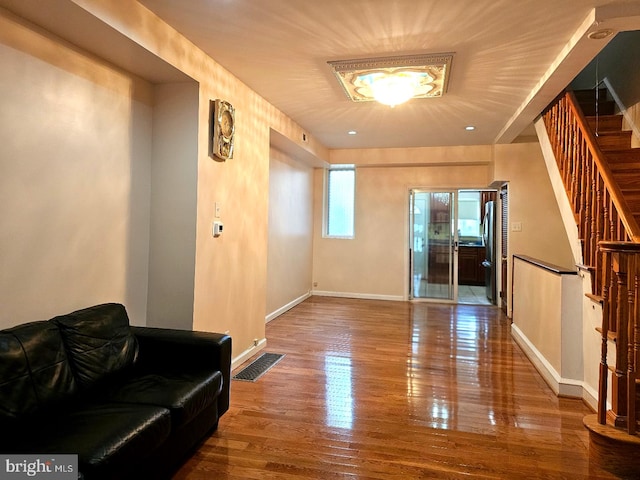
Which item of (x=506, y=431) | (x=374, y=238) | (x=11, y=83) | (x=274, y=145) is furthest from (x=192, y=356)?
(x=374, y=238)

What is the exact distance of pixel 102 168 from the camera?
2.64 meters

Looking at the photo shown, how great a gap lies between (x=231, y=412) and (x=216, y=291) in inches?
37.5

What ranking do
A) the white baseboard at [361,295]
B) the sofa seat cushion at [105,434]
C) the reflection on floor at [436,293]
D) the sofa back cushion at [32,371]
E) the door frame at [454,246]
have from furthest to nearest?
1. the white baseboard at [361,295]
2. the reflection on floor at [436,293]
3. the door frame at [454,246]
4. the sofa back cushion at [32,371]
5. the sofa seat cushion at [105,434]

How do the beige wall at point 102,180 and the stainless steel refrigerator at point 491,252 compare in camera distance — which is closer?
the beige wall at point 102,180

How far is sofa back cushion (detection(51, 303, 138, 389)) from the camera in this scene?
2084 millimetres

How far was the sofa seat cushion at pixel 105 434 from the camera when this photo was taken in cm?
150

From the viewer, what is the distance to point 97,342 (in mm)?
2219

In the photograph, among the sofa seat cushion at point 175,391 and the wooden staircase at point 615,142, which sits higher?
the wooden staircase at point 615,142

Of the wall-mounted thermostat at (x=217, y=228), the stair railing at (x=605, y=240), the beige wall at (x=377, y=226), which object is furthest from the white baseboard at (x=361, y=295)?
the wall-mounted thermostat at (x=217, y=228)

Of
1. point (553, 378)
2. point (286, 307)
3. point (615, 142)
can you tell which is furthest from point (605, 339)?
point (286, 307)

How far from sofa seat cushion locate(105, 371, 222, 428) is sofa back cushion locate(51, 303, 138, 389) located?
0.40ft

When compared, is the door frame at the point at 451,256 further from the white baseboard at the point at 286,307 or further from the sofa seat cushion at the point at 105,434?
the sofa seat cushion at the point at 105,434

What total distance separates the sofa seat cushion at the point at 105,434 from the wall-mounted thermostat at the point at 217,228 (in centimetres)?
154

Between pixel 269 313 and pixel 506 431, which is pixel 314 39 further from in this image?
pixel 269 313
